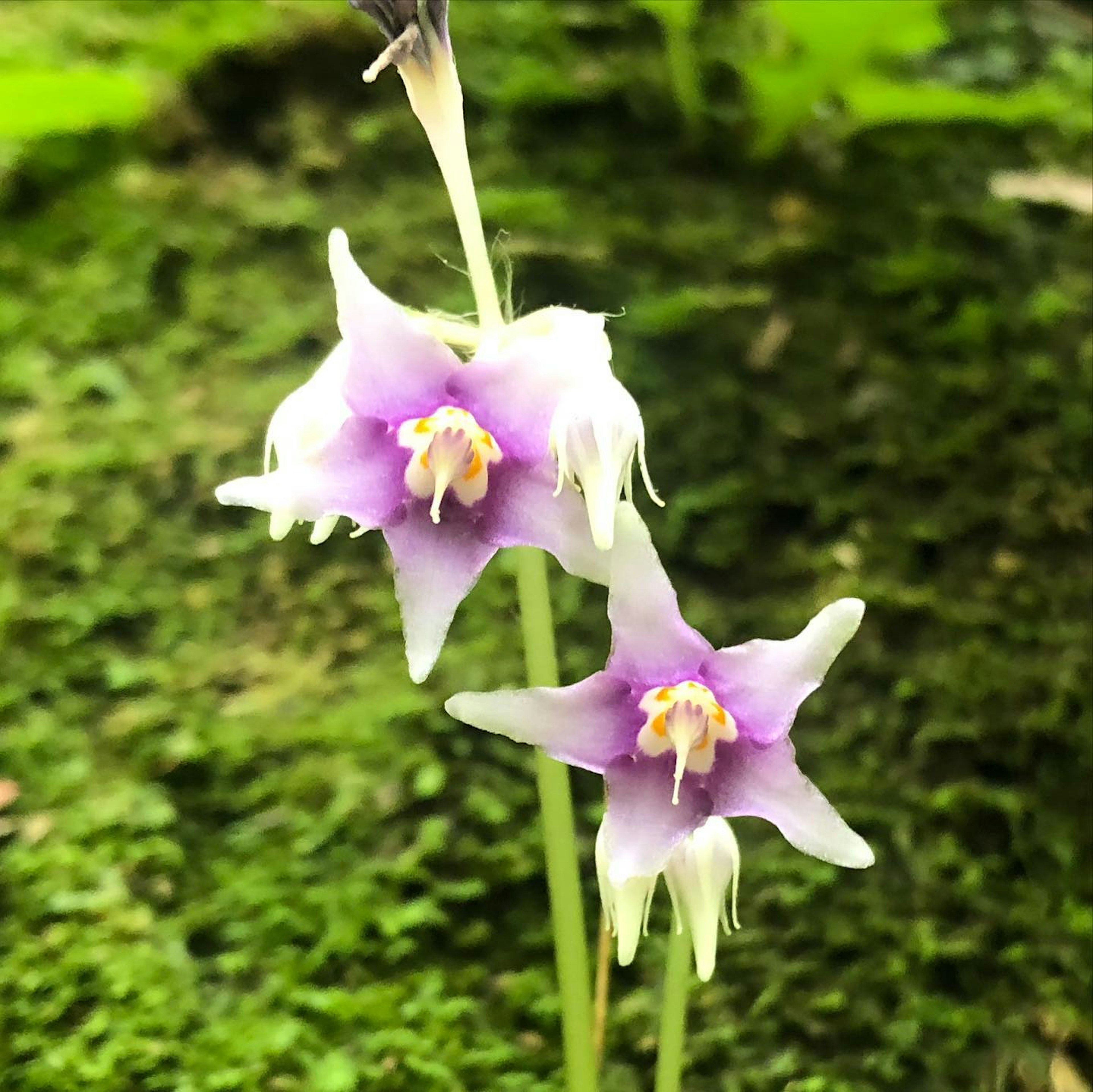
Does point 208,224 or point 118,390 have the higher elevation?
point 208,224

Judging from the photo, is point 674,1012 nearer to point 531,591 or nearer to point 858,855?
point 858,855

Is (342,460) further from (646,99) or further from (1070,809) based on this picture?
(646,99)

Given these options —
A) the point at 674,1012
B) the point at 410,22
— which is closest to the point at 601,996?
the point at 674,1012

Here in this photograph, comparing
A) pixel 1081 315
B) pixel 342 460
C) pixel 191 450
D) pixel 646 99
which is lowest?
pixel 191 450

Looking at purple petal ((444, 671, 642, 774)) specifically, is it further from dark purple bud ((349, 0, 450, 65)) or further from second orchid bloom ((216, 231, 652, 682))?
dark purple bud ((349, 0, 450, 65))

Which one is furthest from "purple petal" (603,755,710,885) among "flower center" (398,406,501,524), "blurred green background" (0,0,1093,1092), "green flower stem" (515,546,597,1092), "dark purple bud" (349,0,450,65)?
"dark purple bud" (349,0,450,65)

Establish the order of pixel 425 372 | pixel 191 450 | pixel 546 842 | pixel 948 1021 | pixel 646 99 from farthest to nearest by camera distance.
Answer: pixel 646 99 < pixel 191 450 < pixel 948 1021 < pixel 546 842 < pixel 425 372

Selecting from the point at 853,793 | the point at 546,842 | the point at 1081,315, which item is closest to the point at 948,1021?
the point at 853,793
